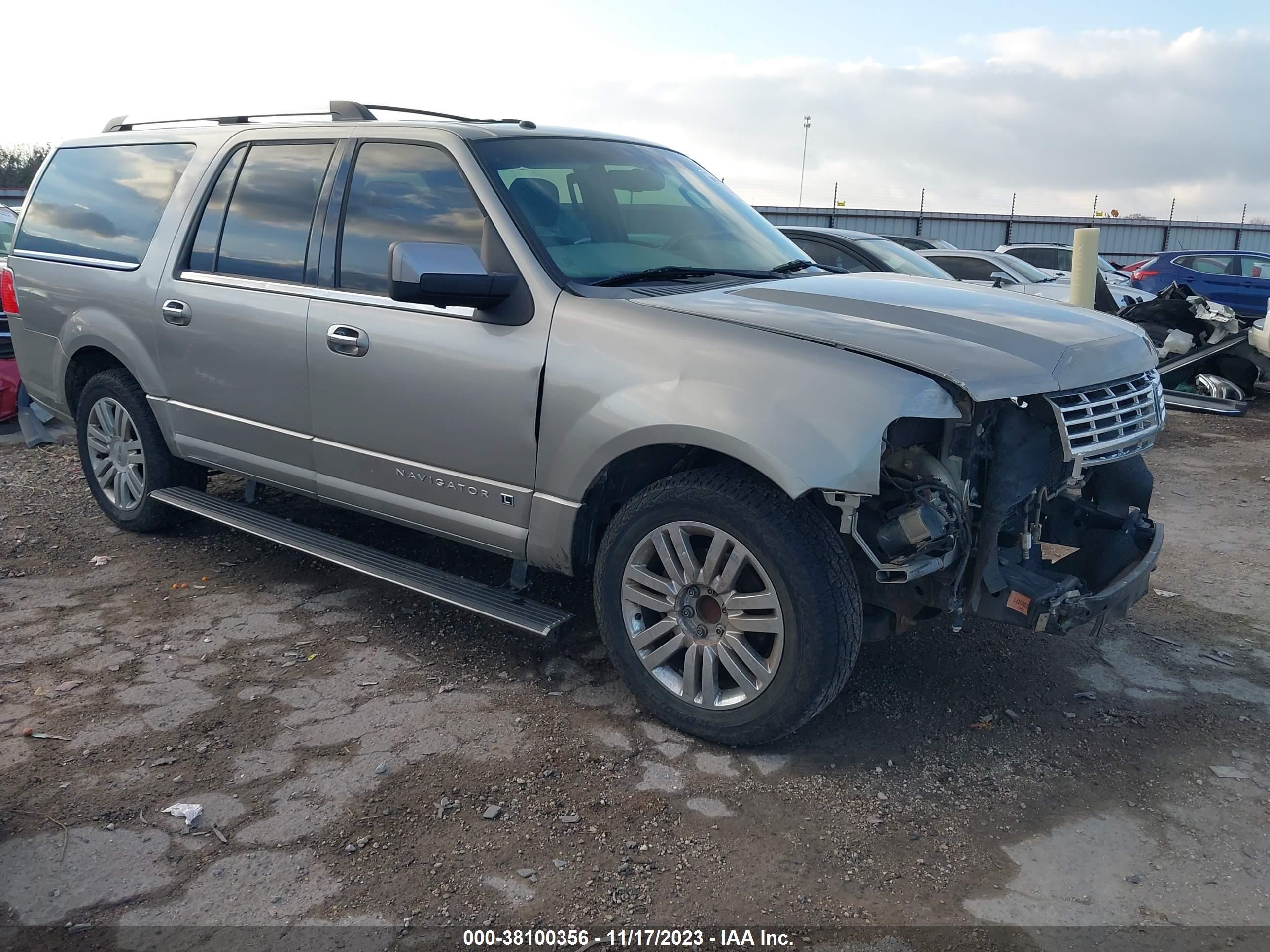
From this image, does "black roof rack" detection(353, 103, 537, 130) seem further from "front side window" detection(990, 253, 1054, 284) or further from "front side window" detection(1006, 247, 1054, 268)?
"front side window" detection(1006, 247, 1054, 268)

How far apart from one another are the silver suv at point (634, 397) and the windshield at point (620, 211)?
0.05 ft

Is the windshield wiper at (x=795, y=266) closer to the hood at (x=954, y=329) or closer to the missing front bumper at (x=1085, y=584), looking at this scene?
the hood at (x=954, y=329)

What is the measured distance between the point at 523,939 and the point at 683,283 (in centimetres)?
229

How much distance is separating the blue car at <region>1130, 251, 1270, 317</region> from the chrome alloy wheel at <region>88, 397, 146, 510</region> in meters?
15.2

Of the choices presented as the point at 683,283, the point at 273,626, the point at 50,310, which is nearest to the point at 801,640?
the point at 683,283

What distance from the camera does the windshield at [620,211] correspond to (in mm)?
3732

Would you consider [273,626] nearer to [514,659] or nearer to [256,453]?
[256,453]

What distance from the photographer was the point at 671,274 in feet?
12.5

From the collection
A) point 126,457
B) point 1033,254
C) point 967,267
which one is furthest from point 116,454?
point 1033,254

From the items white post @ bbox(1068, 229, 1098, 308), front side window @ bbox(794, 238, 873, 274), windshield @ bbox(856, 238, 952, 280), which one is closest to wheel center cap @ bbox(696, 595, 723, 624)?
windshield @ bbox(856, 238, 952, 280)

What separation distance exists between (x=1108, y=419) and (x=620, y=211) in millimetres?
1962

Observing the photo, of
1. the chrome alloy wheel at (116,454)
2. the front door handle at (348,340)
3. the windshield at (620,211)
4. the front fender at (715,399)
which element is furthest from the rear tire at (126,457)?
the front fender at (715,399)

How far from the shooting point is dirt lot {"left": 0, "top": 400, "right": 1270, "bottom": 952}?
259 centimetres

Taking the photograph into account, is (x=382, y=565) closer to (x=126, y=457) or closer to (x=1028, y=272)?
(x=126, y=457)
